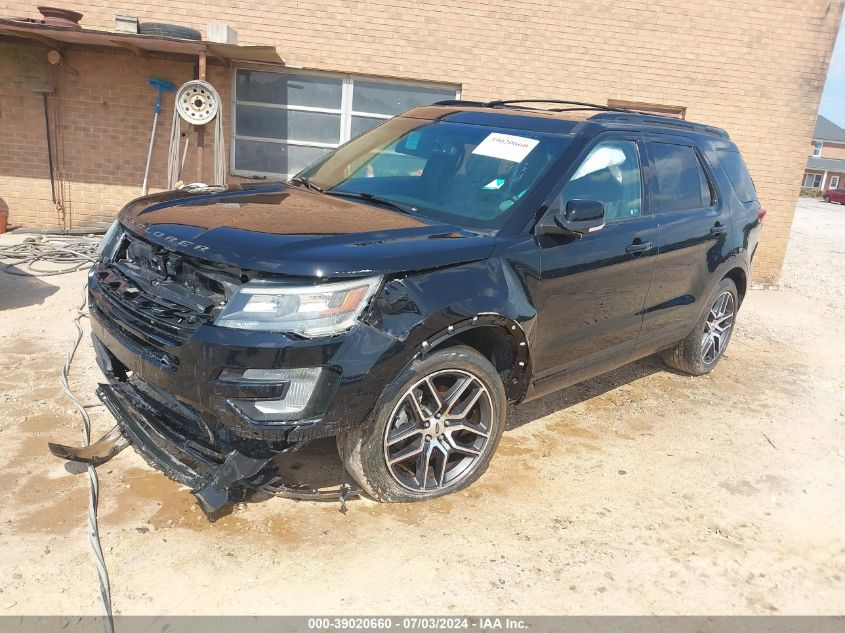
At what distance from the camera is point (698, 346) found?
5.39m

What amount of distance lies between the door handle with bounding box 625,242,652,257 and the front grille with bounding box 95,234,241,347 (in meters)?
2.37

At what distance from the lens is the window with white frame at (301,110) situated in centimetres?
908

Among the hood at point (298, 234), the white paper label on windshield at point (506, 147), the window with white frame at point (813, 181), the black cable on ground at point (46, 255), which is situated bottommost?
the window with white frame at point (813, 181)

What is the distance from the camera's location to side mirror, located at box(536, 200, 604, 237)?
11.3 feet

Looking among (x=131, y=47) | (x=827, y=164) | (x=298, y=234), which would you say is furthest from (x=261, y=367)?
(x=827, y=164)

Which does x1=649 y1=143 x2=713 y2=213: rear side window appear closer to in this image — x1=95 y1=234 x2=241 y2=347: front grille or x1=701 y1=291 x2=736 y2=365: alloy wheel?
x1=701 y1=291 x2=736 y2=365: alloy wheel

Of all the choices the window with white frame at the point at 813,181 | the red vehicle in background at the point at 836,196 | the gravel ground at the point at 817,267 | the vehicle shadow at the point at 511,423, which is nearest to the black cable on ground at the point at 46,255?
the vehicle shadow at the point at 511,423

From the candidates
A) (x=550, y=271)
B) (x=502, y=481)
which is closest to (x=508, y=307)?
(x=550, y=271)

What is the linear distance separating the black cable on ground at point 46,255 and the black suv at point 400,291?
14.1 ft

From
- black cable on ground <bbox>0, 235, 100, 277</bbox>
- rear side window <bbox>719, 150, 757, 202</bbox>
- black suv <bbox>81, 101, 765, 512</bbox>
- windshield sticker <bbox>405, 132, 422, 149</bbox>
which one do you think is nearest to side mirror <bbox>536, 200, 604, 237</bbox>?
black suv <bbox>81, 101, 765, 512</bbox>

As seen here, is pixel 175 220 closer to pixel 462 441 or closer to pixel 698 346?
pixel 462 441

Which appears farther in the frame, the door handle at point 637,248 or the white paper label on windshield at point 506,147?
the door handle at point 637,248

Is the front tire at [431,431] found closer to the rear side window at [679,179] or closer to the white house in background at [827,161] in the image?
the rear side window at [679,179]

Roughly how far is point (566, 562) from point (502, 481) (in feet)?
2.32
